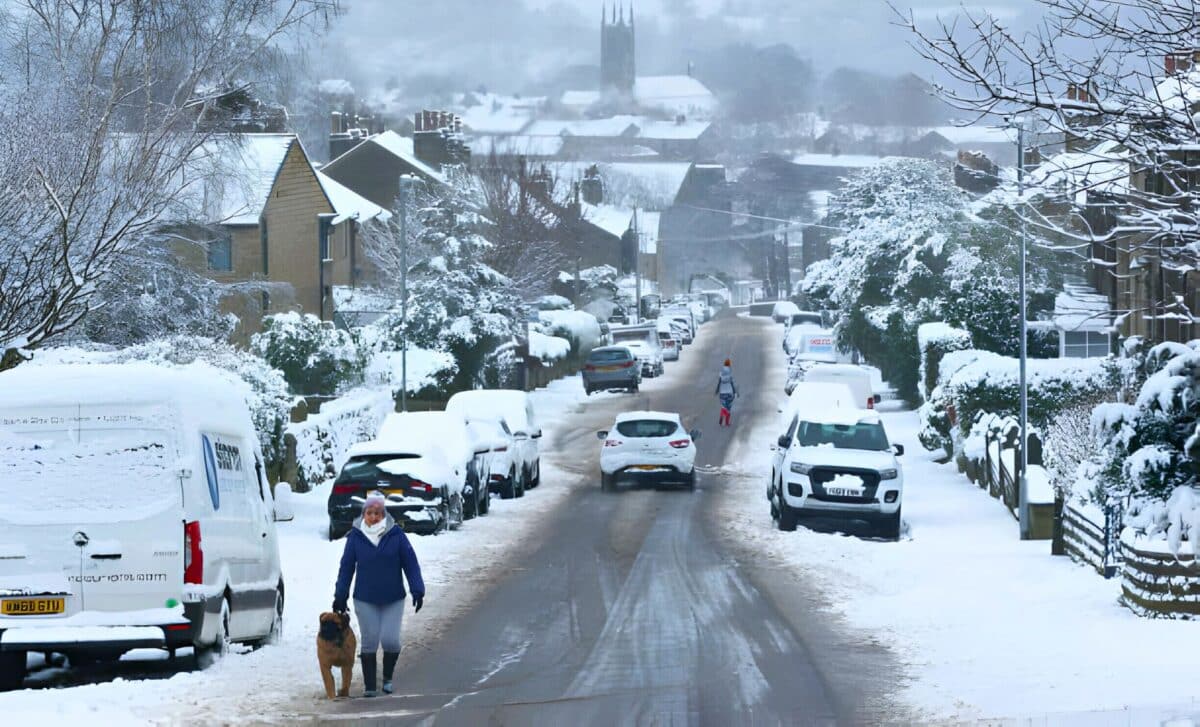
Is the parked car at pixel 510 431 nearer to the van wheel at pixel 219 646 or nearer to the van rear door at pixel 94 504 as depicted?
the van wheel at pixel 219 646

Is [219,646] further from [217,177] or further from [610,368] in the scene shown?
[610,368]

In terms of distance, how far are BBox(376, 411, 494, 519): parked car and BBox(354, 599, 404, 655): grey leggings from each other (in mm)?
12567

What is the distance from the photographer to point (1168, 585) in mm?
14875

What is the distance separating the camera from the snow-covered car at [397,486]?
944 inches

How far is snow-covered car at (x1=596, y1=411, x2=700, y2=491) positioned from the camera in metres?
32.4

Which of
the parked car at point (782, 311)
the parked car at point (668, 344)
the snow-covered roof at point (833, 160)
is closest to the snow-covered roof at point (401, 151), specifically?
the parked car at point (668, 344)

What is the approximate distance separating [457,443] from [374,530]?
14.2 meters

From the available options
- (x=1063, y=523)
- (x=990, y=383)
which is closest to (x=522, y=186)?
(x=990, y=383)

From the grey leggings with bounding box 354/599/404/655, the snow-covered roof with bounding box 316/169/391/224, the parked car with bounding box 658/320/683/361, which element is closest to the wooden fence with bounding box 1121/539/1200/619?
the grey leggings with bounding box 354/599/404/655

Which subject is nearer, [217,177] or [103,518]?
[103,518]

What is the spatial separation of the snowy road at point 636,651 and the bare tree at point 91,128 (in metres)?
6.29

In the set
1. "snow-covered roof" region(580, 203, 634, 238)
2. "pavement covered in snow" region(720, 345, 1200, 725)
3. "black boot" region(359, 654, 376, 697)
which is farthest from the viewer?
"snow-covered roof" region(580, 203, 634, 238)

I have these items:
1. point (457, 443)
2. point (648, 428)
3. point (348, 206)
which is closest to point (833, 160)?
point (348, 206)

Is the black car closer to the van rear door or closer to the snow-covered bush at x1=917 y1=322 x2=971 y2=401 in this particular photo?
the van rear door
